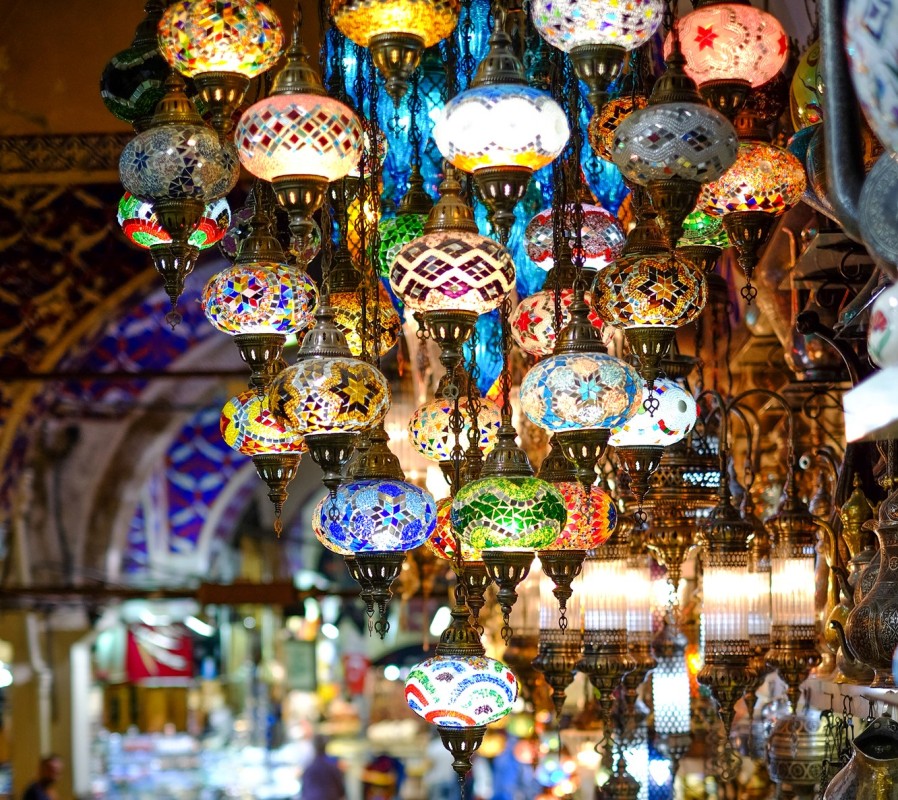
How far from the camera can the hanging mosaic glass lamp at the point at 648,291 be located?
7.23ft

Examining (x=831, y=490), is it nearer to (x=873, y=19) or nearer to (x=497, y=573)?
(x=497, y=573)

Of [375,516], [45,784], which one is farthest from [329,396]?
[45,784]

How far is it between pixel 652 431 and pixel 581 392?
40 centimetres

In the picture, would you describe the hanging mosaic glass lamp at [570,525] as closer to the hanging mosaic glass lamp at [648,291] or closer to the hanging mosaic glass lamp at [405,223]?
the hanging mosaic glass lamp at [648,291]

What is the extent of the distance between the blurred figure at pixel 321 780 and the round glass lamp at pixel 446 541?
646 cm

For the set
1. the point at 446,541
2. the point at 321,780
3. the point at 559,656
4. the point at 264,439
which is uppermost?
the point at 264,439

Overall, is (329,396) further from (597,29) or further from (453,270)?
(597,29)

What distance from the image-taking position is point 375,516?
228 cm

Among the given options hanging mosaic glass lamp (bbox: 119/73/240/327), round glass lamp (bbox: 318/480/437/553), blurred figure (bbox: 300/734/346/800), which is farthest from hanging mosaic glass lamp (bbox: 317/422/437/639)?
blurred figure (bbox: 300/734/346/800)

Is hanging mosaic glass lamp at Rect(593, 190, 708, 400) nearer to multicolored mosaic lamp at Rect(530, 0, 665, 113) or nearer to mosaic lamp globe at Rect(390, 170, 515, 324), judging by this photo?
mosaic lamp globe at Rect(390, 170, 515, 324)

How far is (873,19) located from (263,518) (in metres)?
14.5

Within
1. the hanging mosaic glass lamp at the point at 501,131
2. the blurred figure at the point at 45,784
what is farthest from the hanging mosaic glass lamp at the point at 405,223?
the blurred figure at the point at 45,784

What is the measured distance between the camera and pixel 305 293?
2.39 metres

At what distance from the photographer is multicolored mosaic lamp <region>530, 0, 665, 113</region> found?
1.96 metres
